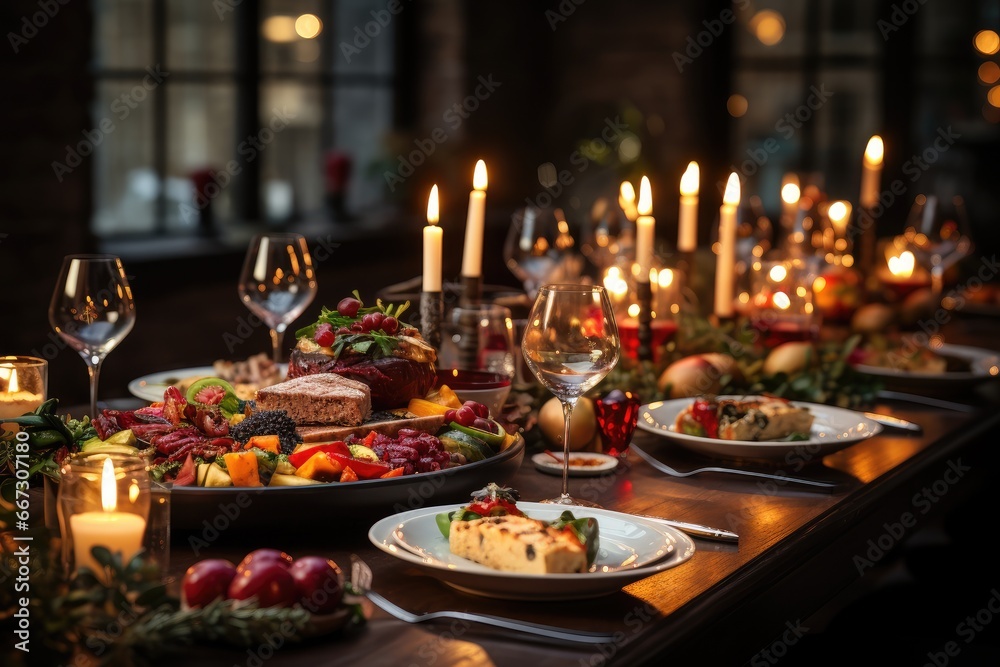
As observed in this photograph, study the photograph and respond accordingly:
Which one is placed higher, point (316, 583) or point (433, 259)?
point (433, 259)

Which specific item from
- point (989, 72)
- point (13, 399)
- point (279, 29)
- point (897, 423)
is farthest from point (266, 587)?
point (989, 72)

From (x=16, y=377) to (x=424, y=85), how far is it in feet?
15.8

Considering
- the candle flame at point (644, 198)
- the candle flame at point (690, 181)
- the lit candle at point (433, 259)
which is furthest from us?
the candle flame at point (690, 181)

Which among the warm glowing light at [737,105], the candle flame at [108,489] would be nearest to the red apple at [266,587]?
the candle flame at [108,489]

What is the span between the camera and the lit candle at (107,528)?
1014 mm

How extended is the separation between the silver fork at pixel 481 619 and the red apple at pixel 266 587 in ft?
0.28

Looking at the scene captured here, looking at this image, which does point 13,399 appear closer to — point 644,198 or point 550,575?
point 550,575

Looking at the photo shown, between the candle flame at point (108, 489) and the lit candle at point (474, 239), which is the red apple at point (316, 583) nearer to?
the candle flame at point (108, 489)

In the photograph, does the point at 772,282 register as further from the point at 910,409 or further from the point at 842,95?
the point at 842,95

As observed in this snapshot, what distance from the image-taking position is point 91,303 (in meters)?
1.65

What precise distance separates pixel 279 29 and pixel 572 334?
4163 millimetres

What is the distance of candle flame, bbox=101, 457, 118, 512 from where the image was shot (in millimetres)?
1019

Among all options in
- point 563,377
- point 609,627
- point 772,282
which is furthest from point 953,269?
point 609,627

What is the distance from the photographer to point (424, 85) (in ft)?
20.0
